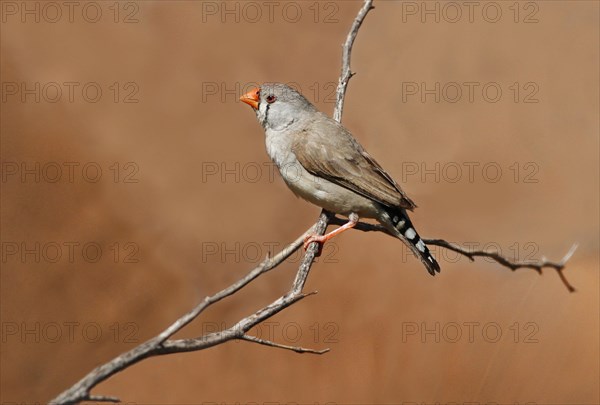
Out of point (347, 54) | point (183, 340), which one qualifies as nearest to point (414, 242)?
point (347, 54)

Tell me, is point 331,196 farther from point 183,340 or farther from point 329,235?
point 183,340

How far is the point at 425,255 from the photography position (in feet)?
12.5

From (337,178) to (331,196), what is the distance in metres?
0.12

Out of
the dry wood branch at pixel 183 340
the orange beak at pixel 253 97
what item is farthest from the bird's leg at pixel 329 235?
the orange beak at pixel 253 97

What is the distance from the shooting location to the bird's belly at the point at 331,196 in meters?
3.92

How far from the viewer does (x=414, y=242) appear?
Answer: 381 cm

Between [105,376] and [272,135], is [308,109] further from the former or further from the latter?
[105,376]

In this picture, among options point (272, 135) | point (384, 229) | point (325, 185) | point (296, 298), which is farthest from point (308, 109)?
point (296, 298)

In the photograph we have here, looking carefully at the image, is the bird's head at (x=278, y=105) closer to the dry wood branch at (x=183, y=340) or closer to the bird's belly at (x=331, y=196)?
the bird's belly at (x=331, y=196)

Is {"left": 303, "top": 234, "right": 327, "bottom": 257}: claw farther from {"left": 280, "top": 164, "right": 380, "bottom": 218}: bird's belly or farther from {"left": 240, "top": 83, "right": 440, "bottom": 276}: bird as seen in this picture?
{"left": 280, "top": 164, "right": 380, "bottom": 218}: bird's belly

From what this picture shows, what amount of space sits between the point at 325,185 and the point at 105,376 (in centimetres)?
199

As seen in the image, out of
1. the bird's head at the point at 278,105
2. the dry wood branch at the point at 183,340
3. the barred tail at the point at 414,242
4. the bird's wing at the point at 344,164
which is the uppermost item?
the bird's head at the point at 278,105

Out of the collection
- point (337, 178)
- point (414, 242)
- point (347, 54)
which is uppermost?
point (347, 54)

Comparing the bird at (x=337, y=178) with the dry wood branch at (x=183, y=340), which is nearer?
the dry wood branch at (x=183, y=340)
